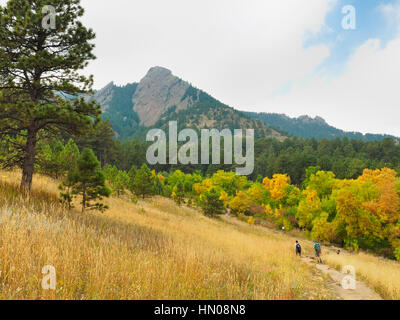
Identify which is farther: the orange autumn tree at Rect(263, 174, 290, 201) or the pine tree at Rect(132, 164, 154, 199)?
the orange autumn tree at Rect(263, 174, 290, 201)

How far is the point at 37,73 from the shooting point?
29.2 ft

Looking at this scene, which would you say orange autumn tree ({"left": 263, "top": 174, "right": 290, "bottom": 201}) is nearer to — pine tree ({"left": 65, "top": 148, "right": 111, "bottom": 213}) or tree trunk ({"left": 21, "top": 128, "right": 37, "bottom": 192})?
pine tree ({"left": 65, "top": 148, "right": 111, "bottom": 213})

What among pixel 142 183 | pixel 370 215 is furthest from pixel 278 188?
pixel 142 183

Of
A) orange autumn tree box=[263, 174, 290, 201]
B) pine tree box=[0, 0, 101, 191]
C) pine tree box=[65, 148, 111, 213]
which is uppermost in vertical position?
pine tree box=[0, 0, 101, 191]

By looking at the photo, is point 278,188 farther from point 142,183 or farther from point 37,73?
point 37,73

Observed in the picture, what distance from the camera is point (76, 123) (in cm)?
856

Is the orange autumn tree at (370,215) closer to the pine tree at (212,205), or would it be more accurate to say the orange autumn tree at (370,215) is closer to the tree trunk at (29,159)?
the pine tree at (212,205)

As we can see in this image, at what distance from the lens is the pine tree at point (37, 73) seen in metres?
7.74

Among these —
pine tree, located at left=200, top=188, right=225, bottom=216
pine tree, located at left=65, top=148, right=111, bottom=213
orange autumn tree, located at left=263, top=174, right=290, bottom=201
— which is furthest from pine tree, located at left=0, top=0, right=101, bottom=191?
orange autumn tree, located at left=263, top=174, right=290, bottom=201

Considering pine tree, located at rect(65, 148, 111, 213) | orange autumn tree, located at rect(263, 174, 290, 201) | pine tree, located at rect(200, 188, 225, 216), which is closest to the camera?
pine tree, located at rect(65, 148, 111, 213)

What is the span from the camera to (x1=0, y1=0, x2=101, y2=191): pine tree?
25.4 ft

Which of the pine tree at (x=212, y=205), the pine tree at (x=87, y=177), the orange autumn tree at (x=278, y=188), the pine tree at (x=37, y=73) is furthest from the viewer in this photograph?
the orange autumn tree at (x=278, y=188)

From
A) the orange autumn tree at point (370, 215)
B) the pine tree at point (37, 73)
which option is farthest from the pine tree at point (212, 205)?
the pine tree at point (37, 73)
